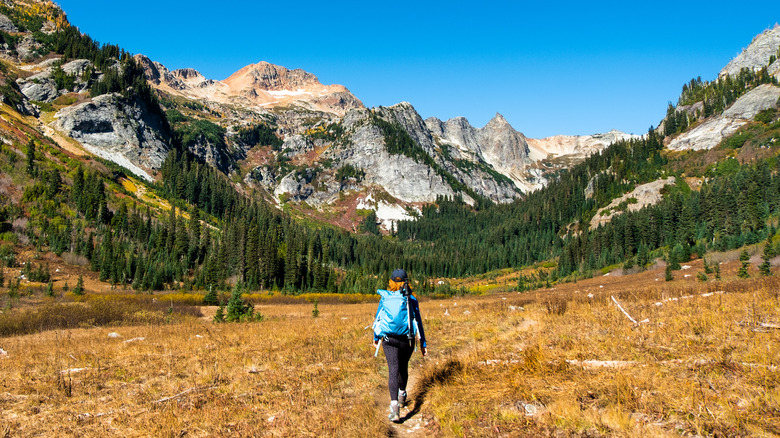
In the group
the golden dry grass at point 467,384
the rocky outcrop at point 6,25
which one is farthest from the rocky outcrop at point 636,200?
the rocky outcrop at point 6,25

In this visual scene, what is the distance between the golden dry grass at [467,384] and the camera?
6.12 meters

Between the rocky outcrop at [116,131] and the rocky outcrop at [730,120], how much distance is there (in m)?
221

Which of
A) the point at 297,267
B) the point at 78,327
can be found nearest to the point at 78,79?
the point at 297,267

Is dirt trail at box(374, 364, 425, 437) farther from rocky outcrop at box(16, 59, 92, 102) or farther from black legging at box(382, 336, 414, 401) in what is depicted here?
rocky outcrop at box(16, 59, 92, 102)

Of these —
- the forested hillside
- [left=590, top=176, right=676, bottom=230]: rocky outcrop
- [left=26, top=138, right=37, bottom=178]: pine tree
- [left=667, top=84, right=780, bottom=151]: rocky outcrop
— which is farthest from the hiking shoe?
[left=667, top=84, right=780, bottom=151]: rocky outcrop

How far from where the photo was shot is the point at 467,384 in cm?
870

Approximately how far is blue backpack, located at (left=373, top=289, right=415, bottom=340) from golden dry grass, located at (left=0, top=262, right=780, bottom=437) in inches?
63.4

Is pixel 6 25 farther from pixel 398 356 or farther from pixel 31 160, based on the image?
pixel 398 356

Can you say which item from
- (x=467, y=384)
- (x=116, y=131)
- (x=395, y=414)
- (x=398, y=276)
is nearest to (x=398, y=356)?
(x=395, y=414)

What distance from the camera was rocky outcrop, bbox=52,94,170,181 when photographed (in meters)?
136

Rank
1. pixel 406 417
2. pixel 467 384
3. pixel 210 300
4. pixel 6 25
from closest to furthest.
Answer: pixel 406 417 → pixel 467 384 → pixel 210 300 → pixel 6 25

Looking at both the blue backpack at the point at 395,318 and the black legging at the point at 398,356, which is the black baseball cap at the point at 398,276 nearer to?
the blue backpack at the point at 395,318

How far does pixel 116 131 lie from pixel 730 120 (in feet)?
819

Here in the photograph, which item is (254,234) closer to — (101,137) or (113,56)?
(101,137)
